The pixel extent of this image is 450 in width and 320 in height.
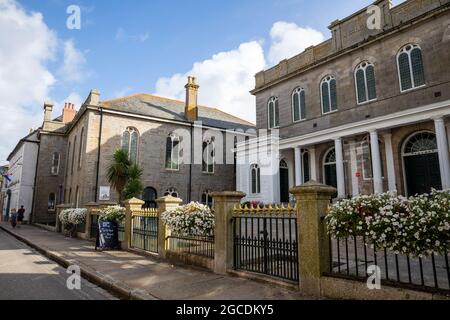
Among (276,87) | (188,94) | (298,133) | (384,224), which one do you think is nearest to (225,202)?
(384,224)

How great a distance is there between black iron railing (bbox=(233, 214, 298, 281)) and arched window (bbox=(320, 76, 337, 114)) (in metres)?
14.8

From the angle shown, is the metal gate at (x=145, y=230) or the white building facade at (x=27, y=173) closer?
the metal gate at (x=145, y=230)

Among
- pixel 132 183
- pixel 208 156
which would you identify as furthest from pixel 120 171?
pixel 208 156

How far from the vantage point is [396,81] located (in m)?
16.2

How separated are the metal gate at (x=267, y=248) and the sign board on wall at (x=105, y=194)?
1739cm

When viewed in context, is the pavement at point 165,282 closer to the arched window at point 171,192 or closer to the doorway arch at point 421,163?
the doorway arch at point 421,163

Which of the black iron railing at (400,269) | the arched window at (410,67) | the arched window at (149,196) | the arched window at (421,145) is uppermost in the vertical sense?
the arched window at (410,67)

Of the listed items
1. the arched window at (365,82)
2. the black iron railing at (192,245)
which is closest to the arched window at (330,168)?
the arched window at (365,82)

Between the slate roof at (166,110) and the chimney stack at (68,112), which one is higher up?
the chimney stack at (68,112)

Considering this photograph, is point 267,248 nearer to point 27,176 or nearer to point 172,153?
point 172,153

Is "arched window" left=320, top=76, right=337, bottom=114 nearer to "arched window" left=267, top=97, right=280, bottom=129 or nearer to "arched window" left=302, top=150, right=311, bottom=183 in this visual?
"arched window" left=302, top=150, right=311, bottom=183

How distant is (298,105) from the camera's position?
21.7m

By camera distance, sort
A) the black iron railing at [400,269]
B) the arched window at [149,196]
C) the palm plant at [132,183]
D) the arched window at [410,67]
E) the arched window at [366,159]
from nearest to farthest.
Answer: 1. the black iron railing at [400,269]
2. the arched window at [410,67]
3. the arched window at [366,159]
4. the palm plant at [132,183]
5. the arched window at [149,196]

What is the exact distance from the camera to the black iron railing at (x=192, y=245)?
7844 mm
